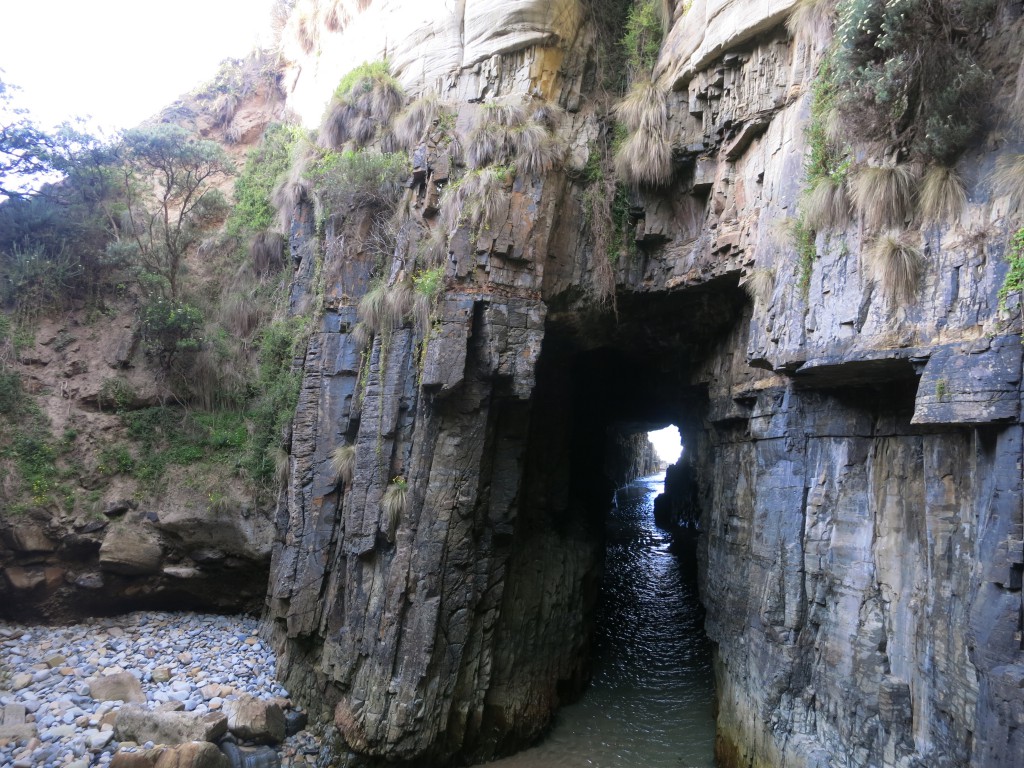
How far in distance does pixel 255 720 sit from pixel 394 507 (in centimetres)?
350

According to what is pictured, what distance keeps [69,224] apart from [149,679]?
384 inches

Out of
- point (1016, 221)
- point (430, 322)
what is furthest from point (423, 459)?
point (1016, 221)

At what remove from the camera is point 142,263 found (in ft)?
42.7

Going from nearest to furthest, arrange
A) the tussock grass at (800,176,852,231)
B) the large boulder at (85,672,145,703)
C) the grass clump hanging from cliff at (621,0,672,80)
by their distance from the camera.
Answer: the tussock grass at (800,176,852,231)
the large boulder at (85,672,145,703)
the grass clump hanging from cliff at (621,0,672,80)

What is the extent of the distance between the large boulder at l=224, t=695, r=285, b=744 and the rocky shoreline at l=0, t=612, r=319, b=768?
0.01 meters

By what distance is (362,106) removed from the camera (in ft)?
37.8

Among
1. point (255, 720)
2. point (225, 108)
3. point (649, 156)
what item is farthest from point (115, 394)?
point (649, 156)

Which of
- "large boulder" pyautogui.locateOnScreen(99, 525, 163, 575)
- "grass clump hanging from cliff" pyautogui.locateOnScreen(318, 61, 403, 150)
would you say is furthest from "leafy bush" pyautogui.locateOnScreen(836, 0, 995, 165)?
"large boulder" pyautogui.locateOnScreen(99, 525, 163, 575)

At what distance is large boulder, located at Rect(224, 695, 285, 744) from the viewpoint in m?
8.16

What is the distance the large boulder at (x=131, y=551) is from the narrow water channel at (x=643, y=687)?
7081 mm

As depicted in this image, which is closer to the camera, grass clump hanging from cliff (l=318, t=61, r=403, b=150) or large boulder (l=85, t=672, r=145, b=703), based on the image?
large boulder (l=85, t=672, r=145, b=703)

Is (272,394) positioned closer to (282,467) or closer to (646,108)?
(282,467)

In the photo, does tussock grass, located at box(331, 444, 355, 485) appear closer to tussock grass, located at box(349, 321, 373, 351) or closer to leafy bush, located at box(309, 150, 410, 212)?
tussock grass, located at box(349, 321, 373, 351)

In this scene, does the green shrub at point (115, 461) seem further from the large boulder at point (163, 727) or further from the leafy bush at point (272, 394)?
the large boulder at point (163, 727)
